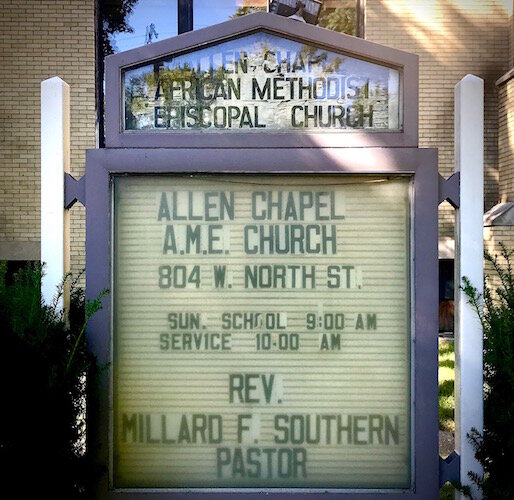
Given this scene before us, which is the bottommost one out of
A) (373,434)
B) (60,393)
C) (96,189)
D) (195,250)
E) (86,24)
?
(373,434)

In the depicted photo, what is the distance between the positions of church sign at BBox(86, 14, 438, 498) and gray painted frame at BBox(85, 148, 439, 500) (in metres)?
0.02

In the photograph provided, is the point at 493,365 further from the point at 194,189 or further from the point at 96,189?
the point at 96,189

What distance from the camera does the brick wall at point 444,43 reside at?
9312 mm

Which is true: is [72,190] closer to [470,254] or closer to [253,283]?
[253,283]

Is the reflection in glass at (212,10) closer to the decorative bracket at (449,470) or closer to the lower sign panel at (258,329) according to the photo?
the lower sign panel at (258,329)

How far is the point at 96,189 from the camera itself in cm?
323

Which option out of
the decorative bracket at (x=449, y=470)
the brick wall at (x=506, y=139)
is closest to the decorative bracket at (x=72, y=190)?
the decorative bracket at (x=449, y=470)

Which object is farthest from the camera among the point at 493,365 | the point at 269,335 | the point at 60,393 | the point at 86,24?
the point at 86,24

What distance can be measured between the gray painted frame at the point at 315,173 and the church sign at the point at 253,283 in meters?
0.02

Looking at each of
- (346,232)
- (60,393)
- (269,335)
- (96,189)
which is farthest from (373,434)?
(96,189)

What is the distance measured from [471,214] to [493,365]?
843 millimetres

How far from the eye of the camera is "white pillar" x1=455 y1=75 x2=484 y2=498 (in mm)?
3195

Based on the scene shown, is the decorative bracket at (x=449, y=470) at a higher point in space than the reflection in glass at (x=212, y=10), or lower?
lower

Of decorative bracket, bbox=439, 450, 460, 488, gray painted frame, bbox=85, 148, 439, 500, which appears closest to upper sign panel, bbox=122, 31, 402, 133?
gray painted frame, bbox=85, 148, 439, 500
